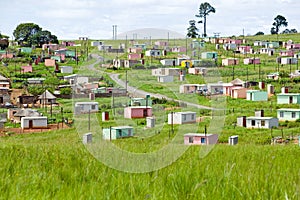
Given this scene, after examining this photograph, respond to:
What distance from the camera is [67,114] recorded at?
3981cm

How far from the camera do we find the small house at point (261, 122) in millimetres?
33938

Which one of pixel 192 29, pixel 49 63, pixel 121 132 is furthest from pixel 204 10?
pixel 121 132

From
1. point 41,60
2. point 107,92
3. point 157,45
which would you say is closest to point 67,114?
point 107,92

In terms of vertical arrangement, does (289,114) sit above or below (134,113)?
below

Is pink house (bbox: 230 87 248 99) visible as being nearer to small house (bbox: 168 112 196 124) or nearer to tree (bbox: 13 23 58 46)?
small house (bbox: 168 112 196 124)

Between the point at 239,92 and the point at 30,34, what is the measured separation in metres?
52.5

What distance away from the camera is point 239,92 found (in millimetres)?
47594

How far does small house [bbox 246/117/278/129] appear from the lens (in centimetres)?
3394

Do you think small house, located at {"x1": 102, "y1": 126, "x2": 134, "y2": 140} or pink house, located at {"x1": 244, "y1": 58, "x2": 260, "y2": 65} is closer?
small house, located at {"x1": 102, "y1": 126, "x2": 134, "y2": 140}

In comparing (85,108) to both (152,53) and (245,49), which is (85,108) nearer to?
(152,53)

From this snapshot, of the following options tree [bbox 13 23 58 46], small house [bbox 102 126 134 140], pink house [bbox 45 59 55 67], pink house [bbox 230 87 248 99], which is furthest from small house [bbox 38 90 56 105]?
tree [bbox 13 23 58 46]

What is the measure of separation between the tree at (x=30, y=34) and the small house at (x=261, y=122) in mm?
58281

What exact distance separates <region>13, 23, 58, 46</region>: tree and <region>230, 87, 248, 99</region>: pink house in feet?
155

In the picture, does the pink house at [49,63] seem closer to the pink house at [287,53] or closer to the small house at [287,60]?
the small house at [287,60]
